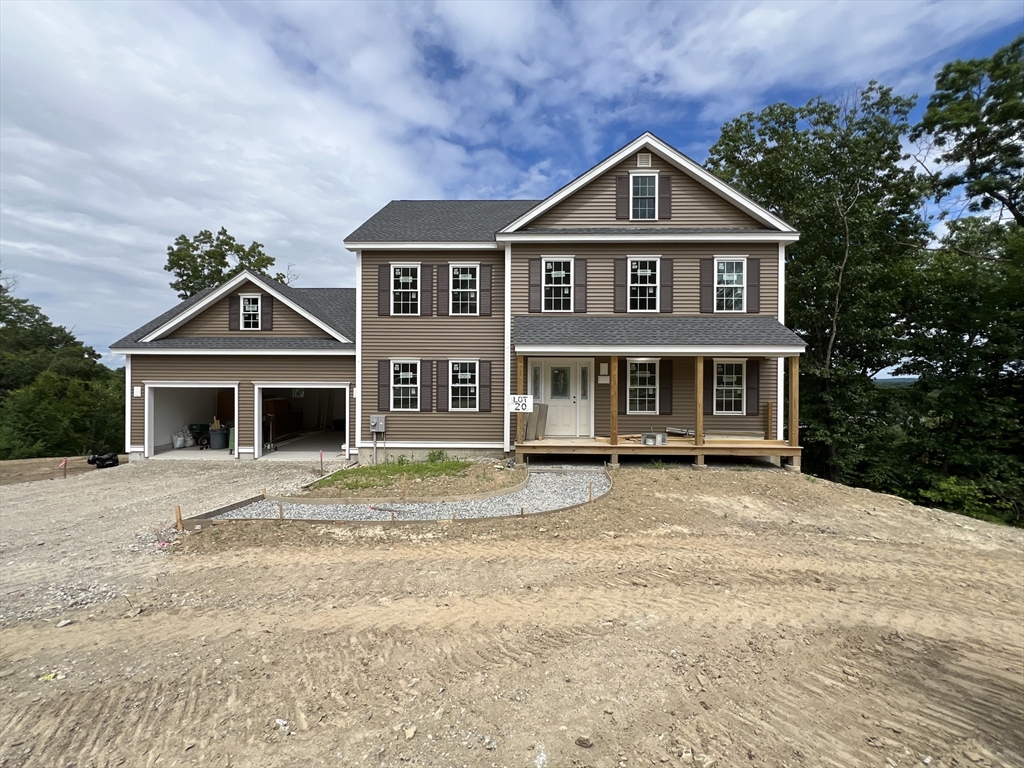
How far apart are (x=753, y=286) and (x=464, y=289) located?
8.28m

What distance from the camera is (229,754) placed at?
2723 millimetres

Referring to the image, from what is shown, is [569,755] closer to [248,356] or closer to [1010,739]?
[1010,739]

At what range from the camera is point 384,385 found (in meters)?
12.7

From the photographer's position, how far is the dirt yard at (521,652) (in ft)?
9.31

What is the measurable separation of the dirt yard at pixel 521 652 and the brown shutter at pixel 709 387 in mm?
5861

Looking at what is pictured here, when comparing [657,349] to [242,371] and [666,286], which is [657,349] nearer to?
[666,286]

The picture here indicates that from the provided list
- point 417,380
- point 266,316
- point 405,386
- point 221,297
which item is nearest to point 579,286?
point 417,380

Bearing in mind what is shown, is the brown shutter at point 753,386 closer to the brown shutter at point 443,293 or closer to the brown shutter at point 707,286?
the brown shutter at point 707,286

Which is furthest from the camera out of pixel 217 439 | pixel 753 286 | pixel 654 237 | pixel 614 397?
pixel 217 439

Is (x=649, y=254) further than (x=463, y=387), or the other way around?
(x=463, y=387)

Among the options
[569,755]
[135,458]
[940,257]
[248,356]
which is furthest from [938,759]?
[940,257]

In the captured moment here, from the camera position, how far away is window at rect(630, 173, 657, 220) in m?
12.4

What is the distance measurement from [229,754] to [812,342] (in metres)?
18.9

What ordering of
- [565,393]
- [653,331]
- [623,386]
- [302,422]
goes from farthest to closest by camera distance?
[302,422] < [565,393] < [623,386] < [653,331]
